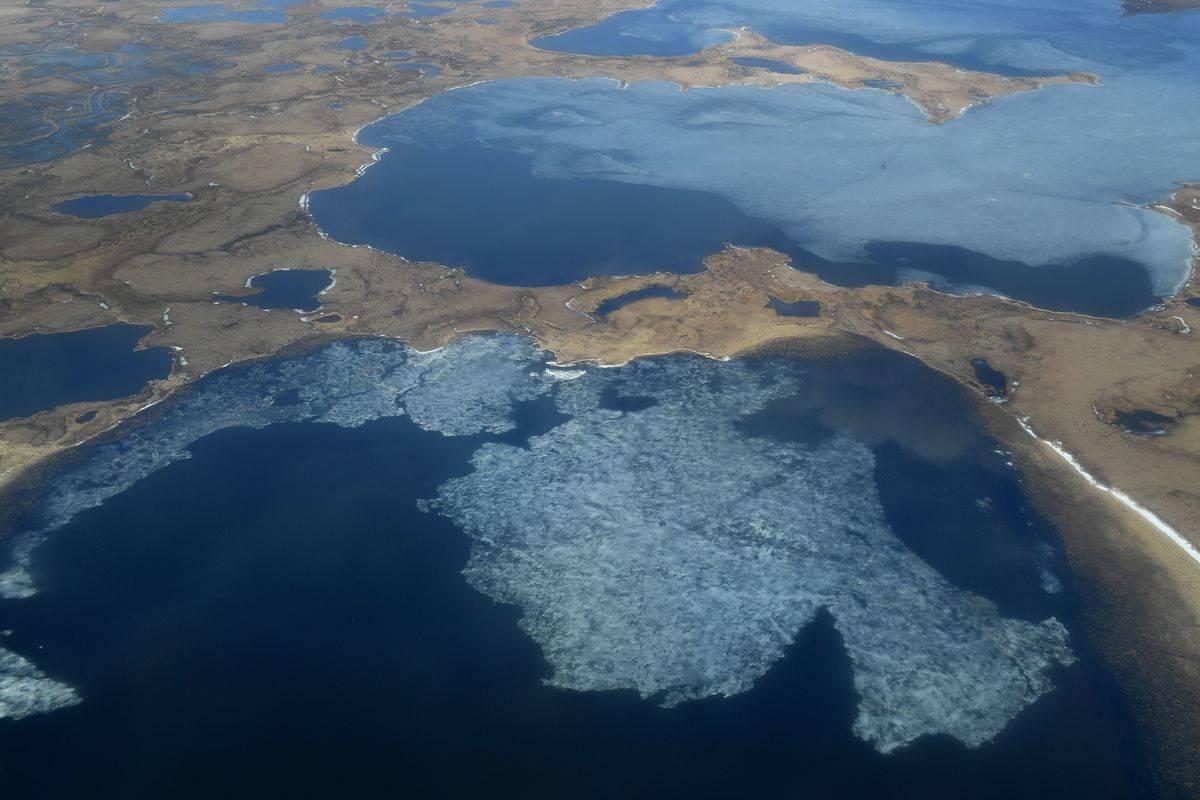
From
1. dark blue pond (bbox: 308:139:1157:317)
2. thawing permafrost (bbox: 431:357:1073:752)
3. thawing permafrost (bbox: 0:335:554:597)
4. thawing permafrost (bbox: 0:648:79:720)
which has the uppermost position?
dark blue pond (bbox: 308:139:1157:317)

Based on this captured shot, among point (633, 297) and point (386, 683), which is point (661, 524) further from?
point (633, 297)

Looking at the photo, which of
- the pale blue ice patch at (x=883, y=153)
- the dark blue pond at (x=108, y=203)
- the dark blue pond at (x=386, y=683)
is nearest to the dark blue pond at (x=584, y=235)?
the pale blue ice patch at (x=883, y=153)

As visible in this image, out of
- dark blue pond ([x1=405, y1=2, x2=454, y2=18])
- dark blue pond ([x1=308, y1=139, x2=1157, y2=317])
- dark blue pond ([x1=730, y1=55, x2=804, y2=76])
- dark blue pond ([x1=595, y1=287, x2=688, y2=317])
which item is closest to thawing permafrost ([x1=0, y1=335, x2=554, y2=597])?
dark blue pond ([x1=595, y1=287, x2=688, y2=317])

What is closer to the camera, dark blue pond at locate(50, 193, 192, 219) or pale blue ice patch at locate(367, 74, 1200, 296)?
pale blue ice patch at locate(367, 74, 1200, 296)

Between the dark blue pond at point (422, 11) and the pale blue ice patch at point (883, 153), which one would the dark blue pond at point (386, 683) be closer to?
the pale blue ice patch at point (883, 153)

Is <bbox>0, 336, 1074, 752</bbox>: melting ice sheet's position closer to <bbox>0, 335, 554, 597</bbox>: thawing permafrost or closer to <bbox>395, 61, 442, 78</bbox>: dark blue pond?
<bbox>0, 335, 554, 597</bbox>: thawing permafrost

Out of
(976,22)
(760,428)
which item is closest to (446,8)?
(976,22)
